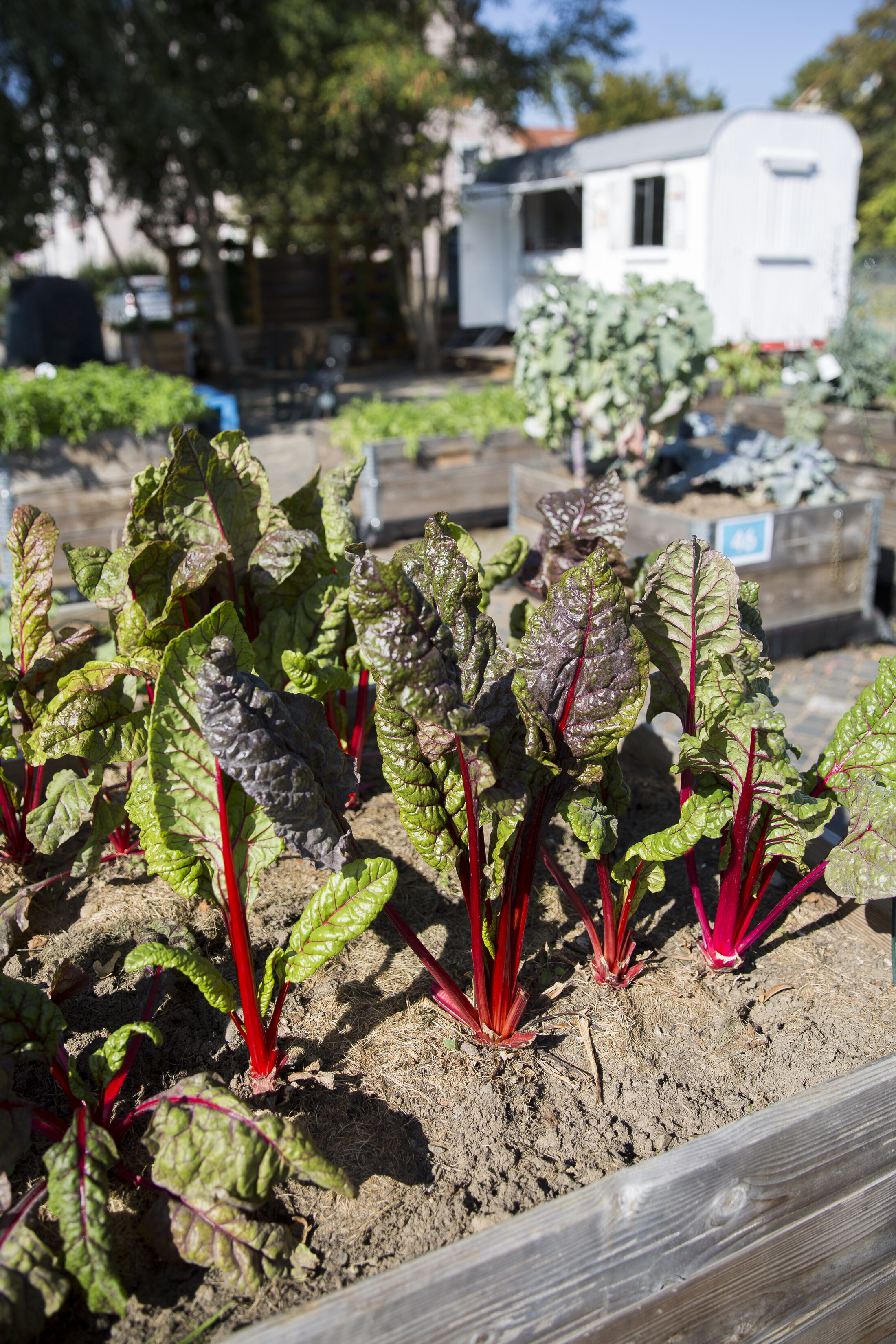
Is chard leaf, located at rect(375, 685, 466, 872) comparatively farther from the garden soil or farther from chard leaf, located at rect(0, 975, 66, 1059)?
chard leaf, located at rect(0, 975, 66, 1059)

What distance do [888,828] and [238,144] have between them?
15955 mm

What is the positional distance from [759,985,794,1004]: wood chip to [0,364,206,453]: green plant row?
5181 millimetres

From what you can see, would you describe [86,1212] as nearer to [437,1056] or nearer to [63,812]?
[437,1056]

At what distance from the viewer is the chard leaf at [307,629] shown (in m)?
2.46

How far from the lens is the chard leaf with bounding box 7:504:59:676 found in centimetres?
232

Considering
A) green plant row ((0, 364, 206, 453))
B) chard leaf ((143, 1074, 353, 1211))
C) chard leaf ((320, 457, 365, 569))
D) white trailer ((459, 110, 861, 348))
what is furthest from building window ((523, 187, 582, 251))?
chard leaf ((143, 1074, 353, 1211))

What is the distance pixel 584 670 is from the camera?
1.81 meters

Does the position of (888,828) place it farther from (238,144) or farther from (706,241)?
(238,144)

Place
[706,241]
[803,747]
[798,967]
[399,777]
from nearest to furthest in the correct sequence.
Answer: [399,777] → [798,967] → [803,747] → [706,241]

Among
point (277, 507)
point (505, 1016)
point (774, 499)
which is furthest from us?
point (774, 499)

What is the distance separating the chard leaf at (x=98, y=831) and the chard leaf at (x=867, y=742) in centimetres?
162

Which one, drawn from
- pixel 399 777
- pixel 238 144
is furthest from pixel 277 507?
pixel 238 144

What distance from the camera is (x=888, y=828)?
194cm

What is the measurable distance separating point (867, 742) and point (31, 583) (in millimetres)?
1972
